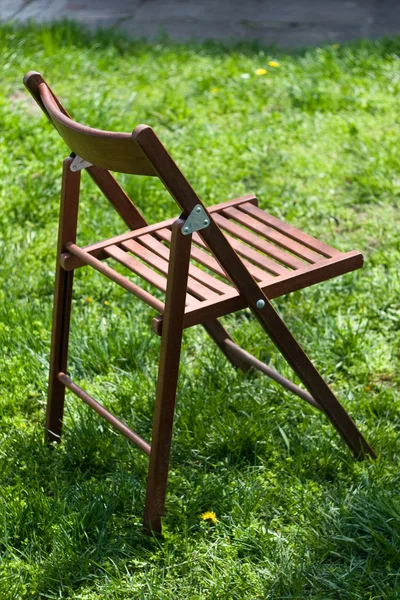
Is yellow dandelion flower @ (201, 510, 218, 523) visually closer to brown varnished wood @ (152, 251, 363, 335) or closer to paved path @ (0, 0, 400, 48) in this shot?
brown varnished wood @ (152, 251, 363, 335)

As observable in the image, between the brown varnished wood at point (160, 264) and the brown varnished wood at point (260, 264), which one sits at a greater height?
the brown varnished wood at point (160, 264)

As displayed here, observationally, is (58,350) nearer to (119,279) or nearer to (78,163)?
(119,279)

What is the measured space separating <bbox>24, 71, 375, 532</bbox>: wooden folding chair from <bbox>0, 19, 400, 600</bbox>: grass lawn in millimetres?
152

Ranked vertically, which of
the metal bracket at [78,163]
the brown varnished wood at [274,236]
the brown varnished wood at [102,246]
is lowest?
the brown varnished wood at [274,236]

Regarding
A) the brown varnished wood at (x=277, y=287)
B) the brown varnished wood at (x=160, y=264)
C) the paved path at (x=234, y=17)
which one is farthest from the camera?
the paved path at (x=234, y=17)

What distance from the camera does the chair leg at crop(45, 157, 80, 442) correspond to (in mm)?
2676

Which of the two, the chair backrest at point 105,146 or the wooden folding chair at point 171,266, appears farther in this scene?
the wooden folding chair at point 171,266

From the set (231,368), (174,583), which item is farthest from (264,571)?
(231,368)

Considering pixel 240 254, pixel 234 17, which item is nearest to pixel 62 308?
pixel 240 254

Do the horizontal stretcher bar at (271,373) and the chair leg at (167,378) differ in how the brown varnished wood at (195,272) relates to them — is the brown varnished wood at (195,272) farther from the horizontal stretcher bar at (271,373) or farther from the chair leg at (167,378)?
the horizontal stretcher bar at (271,373)

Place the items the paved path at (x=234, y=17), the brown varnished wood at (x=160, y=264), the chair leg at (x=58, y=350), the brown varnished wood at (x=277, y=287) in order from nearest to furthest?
the brown varnished wood at (x=277, y=287)
the brown varnished wood at (x=160, y=264)
the chair leg at (x=58, y=350)
the paved path at (x=234, y=17)

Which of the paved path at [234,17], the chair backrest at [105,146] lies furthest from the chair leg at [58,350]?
the paved path at [234,17]

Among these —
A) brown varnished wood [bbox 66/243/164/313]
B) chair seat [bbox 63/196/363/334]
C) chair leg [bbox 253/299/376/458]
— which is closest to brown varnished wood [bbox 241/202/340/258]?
chair seat [bbox 63/196/363/334]

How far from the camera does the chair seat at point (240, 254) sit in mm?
2471
